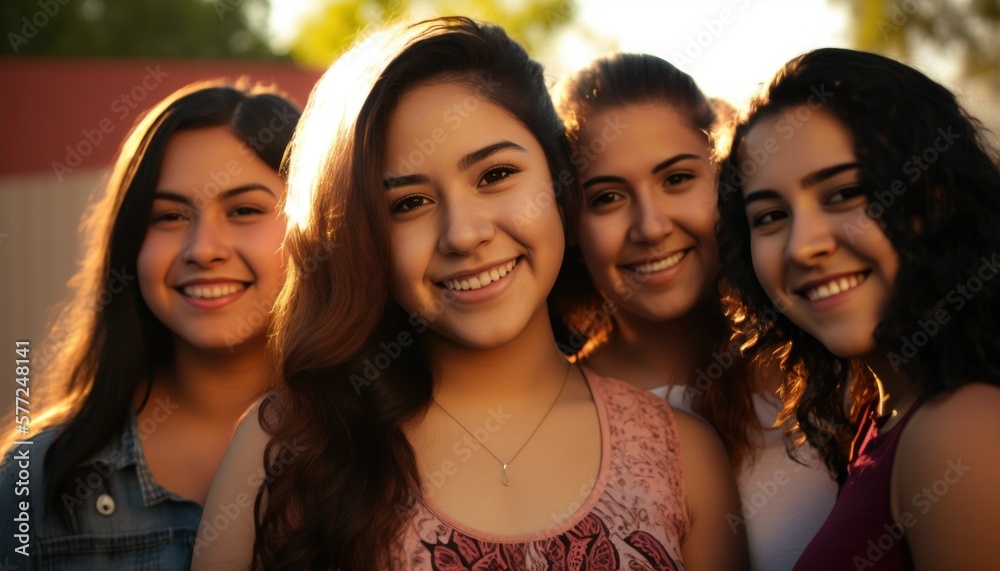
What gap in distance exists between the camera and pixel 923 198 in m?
1.88

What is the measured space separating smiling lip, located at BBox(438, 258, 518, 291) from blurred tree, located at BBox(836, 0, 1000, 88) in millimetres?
15684

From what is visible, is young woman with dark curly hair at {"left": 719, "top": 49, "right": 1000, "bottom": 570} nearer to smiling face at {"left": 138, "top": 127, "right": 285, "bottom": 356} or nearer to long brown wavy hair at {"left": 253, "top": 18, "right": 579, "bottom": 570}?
long brown wavy hair at {"left": 253, "top": 18, "right": 579, "bottom": 570}

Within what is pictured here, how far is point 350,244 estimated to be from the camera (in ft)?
7.52

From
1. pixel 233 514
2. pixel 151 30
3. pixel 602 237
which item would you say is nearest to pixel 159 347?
pixel 233 514

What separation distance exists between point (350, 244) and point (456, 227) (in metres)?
0.27

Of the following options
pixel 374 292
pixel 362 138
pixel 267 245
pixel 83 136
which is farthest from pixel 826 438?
pixel 83 136

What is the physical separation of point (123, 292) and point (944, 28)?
17243 millimetres

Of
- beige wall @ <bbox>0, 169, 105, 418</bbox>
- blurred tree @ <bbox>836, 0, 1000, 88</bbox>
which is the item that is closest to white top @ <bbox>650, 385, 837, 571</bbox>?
beige wall @ <bbox>0, 169, 105, 418</bbox>

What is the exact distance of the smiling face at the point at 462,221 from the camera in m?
2.30

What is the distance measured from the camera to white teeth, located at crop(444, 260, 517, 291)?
230cm

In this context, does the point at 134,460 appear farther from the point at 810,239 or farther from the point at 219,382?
the point at 810,239

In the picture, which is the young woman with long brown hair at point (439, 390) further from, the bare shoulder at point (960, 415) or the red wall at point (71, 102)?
the red wall at point (71, 102)

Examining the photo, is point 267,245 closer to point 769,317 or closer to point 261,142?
point 261,142

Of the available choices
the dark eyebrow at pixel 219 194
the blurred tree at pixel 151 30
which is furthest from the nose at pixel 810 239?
the blurred tree at pixel 151 30
